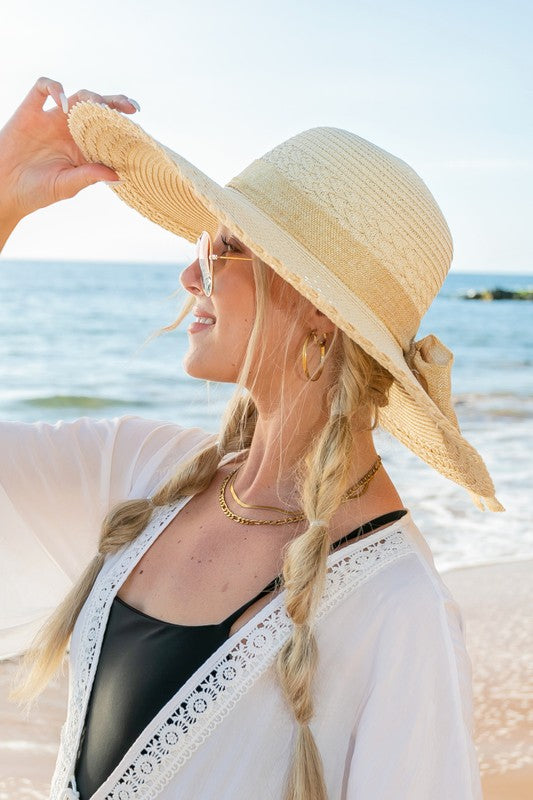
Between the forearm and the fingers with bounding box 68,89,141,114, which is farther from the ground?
the fingers with bounding box 68,89,141,114

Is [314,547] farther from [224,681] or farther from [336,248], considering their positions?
[336,248]

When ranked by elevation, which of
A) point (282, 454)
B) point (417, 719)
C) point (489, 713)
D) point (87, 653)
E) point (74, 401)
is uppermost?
point (282, 454)

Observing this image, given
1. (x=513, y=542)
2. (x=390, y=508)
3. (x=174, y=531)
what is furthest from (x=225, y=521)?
(x=513, y=542)

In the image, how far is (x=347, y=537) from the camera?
5.98 feet

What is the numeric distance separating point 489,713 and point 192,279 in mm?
2746

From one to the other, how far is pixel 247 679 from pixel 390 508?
434 millimetres

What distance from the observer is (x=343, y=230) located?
1.86 m

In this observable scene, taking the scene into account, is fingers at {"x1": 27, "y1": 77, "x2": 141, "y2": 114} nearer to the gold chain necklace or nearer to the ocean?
the ocean

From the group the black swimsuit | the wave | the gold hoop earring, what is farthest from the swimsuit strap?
the wave

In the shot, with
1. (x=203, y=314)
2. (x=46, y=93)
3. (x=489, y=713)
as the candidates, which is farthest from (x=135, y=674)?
(x=489, y=713)

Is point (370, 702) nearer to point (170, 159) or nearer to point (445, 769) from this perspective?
point (445, 769)

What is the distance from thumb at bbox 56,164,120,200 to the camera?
213 cm

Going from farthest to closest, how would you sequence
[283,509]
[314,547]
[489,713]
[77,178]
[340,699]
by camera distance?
[489,713], [77,178], [283,509], [314,547], [340,699]

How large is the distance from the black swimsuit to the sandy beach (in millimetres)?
1920
